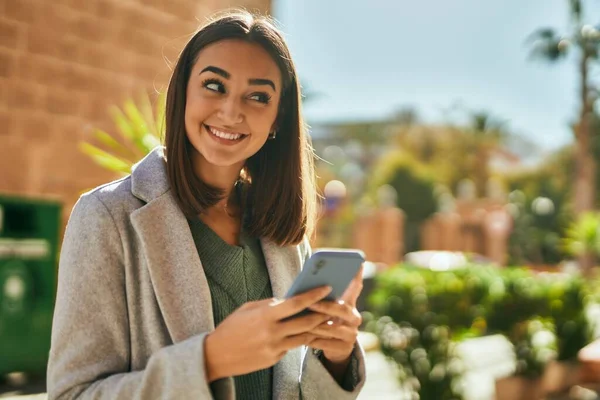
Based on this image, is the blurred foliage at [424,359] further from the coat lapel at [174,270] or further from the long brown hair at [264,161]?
the coat lapel at [174,270]

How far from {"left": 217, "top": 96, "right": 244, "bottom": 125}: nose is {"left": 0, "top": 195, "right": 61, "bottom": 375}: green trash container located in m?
5.15

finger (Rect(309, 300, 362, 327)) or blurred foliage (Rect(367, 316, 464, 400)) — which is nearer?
finger (Rect(309, 300, 362, 327))

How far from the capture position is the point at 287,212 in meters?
1.84

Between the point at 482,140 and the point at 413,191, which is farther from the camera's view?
the point at 482,140

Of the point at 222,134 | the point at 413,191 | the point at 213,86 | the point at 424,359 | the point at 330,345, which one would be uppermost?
the point at 213,86

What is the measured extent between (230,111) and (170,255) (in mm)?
338

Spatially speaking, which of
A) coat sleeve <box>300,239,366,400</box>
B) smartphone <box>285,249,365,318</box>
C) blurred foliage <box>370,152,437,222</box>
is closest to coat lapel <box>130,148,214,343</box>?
smartphone <box>285,249,365,318</box>

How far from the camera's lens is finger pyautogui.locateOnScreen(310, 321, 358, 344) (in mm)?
1439

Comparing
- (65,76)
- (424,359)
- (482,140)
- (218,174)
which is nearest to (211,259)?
(218,174)

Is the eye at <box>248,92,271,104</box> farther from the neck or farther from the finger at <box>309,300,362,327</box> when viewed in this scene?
the finger at <box>309,300,362,327</box>

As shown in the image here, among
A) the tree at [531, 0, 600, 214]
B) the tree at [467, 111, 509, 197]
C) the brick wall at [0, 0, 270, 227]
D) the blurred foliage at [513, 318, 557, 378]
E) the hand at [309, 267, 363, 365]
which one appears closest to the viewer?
the hand at [309, 267, 363, 365]

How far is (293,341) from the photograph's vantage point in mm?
1341

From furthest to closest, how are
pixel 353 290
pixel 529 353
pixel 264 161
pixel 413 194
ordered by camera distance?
pixel 413 194 < pixel 529 353 < pixel 264 161 < pixel 353 290

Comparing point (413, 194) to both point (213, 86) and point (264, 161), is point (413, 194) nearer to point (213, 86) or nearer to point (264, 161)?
point (264, 161)
